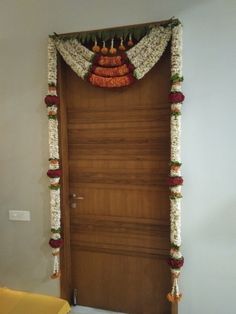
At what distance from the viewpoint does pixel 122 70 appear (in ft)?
7.43

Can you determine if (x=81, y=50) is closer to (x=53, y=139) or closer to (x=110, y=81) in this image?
(x=110, y=81)

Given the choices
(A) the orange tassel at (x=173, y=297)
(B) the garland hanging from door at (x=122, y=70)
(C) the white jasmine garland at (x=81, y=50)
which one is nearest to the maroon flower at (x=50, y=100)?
(B) the garland hanging from door at (x=122, y=70)

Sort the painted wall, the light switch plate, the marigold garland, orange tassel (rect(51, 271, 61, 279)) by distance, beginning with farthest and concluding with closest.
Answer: the light switch plate < orange tassel (rect(51, 271, 61, 279)) < the marigold garland < the painted wall

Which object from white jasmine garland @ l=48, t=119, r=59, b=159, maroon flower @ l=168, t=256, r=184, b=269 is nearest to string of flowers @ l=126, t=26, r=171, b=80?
white jasmine garland @ l=48, t=119, r=59, b=159

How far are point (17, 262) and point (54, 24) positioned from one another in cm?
221

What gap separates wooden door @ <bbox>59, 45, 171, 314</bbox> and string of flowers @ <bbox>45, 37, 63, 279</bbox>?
0.09 metres

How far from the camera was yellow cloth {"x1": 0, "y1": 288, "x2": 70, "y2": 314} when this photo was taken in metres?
1.58

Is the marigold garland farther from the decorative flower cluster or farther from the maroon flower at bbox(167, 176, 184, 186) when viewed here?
the maroon flower at bbox(167, 176, 184, 186)

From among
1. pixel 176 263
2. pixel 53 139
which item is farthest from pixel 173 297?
pixel 53 139

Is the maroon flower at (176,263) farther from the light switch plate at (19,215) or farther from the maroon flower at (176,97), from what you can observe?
the light switch plate at (19,215)

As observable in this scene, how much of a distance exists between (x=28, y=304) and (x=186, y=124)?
5.38ft

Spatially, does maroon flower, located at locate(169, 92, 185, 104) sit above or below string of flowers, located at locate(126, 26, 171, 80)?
below

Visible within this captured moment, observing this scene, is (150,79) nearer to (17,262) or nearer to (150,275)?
(150,275)

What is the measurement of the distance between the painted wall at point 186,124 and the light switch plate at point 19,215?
0.06m
